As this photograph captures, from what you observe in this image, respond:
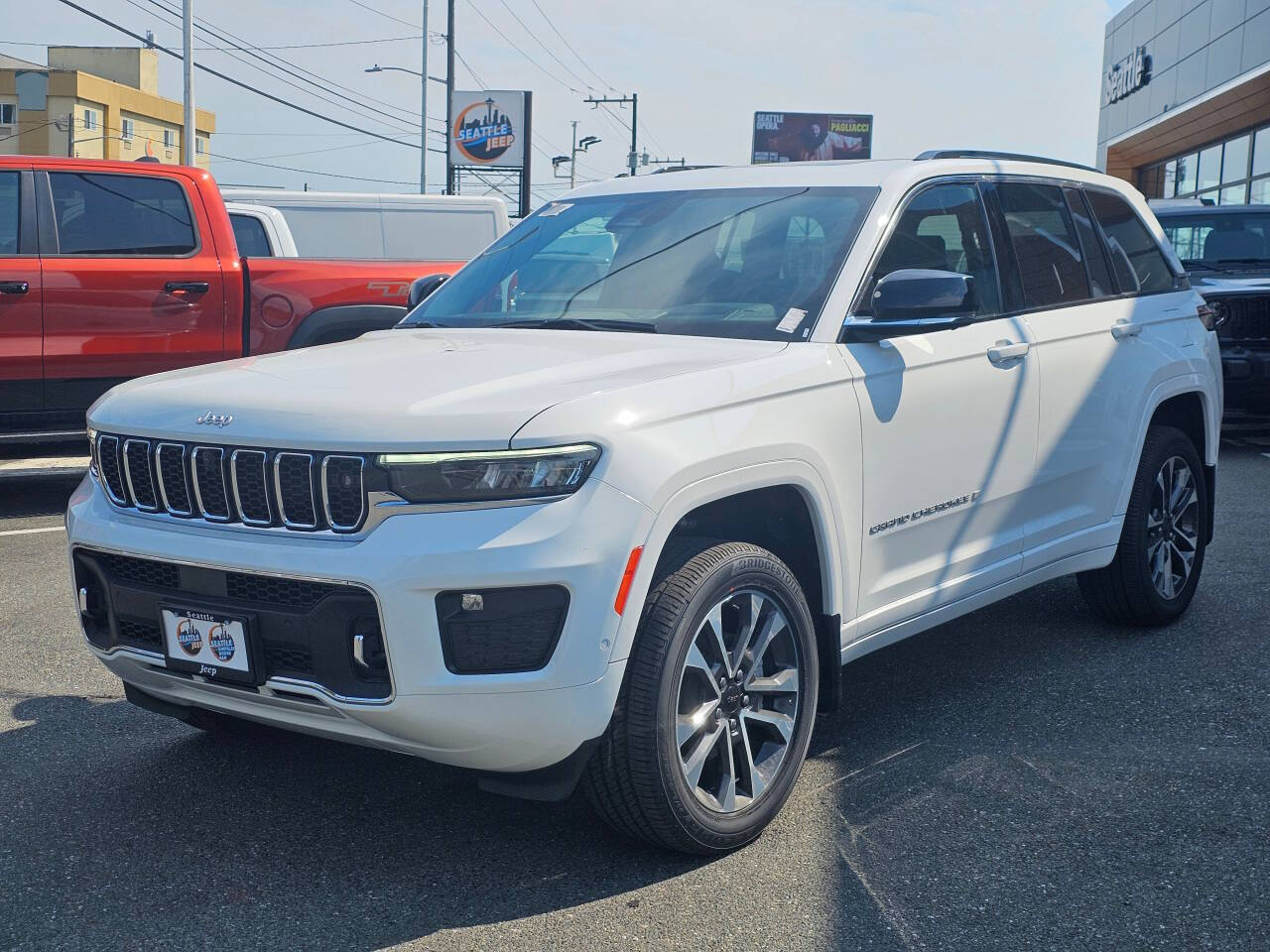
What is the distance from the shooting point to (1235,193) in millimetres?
29078

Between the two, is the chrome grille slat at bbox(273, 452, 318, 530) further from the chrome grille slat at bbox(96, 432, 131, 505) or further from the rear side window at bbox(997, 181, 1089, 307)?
the rear side window at bbox(997, 181, 1089, 307)

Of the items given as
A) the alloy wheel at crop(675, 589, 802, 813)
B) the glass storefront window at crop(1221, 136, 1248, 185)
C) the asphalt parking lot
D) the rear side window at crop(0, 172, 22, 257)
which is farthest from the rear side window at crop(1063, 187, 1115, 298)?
the glass storefront window at crop(1221, 136, 1248, 185)

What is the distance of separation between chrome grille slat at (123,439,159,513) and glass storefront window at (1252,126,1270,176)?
26964 mm

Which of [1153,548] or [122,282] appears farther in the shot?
[122,282]

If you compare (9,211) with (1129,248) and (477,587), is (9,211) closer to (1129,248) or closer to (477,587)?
(1129,248)

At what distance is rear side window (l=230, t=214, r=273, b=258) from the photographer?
11.4 meters

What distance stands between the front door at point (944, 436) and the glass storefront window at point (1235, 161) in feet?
86.9

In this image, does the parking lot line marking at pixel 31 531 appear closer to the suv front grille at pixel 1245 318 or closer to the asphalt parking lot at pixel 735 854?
the asphalt parking lot at pixel 735 854

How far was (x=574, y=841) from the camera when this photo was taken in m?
3.62

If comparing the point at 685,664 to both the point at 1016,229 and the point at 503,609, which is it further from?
the point at 1016,229

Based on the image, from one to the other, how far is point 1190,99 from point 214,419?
29.7 m

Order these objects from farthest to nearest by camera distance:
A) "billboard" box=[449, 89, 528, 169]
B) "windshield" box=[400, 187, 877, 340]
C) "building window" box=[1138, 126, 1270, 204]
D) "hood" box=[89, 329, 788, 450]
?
1. "billboard" box=[449, 89, 528, 169]
2. "building window" box=[1138, 126, 1270, 204]
3. "windshield" box=[400, 187, 877, 340]
4. "hood" box=[89, 329, 788, 450]

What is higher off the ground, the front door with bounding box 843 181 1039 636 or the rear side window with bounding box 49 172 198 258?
the rear side window with bounding box 49 172 198 258

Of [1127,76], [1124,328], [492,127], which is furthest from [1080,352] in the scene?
[492,127]
